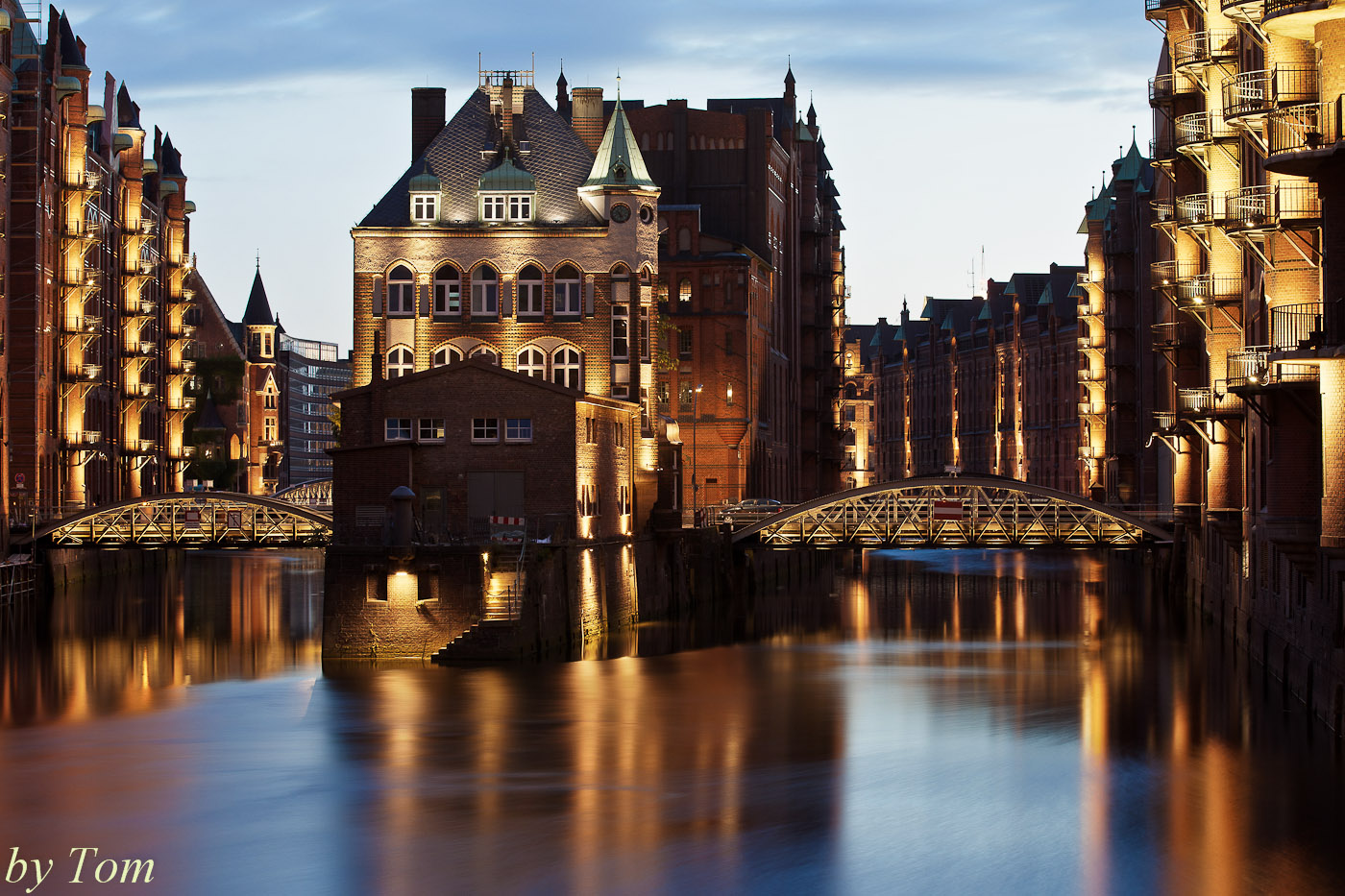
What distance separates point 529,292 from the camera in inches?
3135

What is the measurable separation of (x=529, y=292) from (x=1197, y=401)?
93.0 feet

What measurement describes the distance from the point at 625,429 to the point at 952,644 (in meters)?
14.1

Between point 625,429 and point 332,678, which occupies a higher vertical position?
point 625,429

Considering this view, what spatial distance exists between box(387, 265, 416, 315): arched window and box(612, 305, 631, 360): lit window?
26.2ft

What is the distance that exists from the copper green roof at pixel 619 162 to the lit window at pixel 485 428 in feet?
63.8

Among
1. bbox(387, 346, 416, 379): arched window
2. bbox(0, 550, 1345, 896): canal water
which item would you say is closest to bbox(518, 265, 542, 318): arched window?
bbox(387, 346, 416, 379): arched window

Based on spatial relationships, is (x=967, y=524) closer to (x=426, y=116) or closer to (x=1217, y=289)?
(x=1217, y=289)

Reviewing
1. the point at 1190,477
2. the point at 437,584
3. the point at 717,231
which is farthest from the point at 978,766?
the point at 717,231

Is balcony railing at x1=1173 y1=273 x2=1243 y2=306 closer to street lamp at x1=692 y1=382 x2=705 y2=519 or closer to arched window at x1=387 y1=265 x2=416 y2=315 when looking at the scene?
arched window at x1=387 y1=265 x2=416 y2=315

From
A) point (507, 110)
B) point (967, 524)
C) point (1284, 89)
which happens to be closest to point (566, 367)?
point (507, 110)

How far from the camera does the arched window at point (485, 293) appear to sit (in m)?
79.6

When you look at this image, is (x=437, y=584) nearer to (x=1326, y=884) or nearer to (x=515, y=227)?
(x=515, y=227)

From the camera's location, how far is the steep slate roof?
263 ft

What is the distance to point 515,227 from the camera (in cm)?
7950
